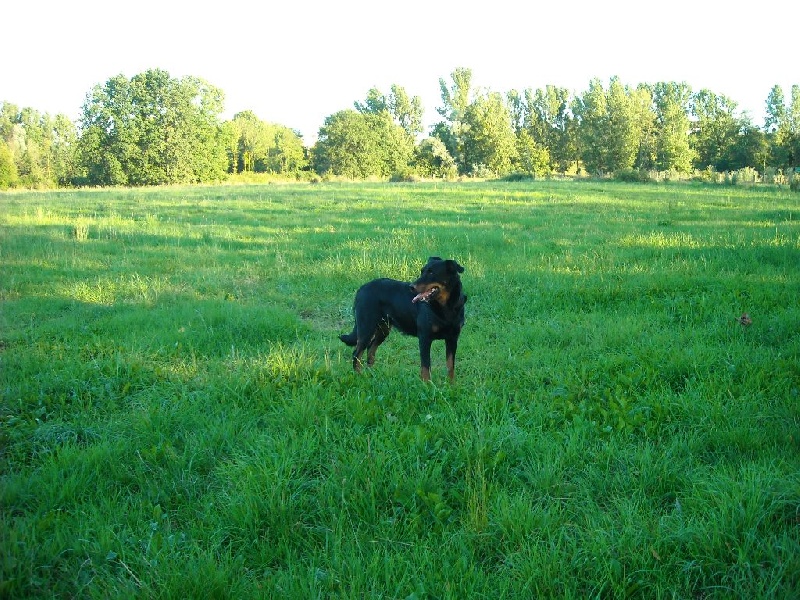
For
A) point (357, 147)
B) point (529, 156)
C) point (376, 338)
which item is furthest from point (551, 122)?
point (376, 338)

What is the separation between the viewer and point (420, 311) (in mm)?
4934

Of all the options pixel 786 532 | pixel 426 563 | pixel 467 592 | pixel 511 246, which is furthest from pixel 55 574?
pixel 511 246

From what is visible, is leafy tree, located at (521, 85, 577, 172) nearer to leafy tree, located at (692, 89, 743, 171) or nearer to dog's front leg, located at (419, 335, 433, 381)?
leafy tree, located at (692, 89, 743, 171)

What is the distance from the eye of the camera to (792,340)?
5.45 meters

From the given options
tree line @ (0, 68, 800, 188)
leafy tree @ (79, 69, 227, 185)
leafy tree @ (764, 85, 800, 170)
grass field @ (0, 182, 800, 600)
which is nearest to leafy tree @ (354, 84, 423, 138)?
tree line @ (0, 68, 800, 188)

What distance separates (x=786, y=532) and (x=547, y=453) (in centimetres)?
124

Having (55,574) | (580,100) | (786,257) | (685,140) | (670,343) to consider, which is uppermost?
(580,100)

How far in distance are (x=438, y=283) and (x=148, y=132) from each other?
69426 mm

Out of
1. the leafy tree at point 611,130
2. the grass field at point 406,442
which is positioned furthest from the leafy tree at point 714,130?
the grass field at point 406,442

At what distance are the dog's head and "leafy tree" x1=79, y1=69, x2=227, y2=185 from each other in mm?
66048

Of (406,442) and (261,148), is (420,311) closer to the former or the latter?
(406,442)

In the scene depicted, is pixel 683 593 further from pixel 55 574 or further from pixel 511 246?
pixel 511 246

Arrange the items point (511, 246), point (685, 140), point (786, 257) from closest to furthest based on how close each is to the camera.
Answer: point (786, 257) < point (511, 246) < point (685, 140)

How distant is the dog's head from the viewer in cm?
470
